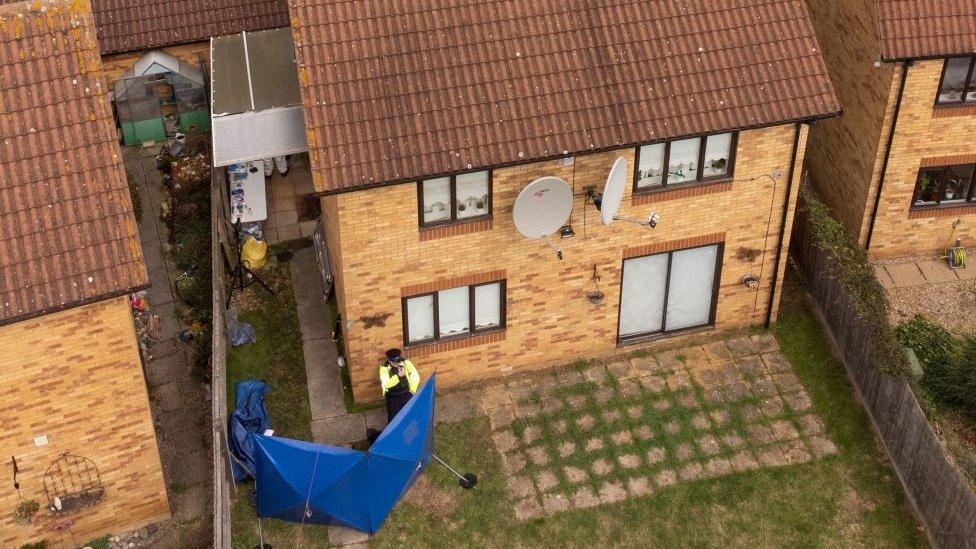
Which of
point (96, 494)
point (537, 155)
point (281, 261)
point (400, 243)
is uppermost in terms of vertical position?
point (537, 155)

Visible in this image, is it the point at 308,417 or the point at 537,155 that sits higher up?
the point at 537,155

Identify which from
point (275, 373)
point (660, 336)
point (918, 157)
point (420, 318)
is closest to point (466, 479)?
point (420, 318)

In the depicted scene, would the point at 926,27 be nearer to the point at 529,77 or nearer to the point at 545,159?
the point at 529,77

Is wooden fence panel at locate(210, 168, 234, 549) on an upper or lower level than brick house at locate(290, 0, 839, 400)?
lower

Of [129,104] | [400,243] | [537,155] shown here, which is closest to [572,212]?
[537,155]

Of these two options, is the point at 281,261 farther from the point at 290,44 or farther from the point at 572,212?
the point at 572,212

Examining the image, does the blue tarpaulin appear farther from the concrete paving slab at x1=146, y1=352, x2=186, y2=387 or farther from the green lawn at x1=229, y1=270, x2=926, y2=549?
the concrete paving slab at x1=146, y1=352, x2=186, y2=387

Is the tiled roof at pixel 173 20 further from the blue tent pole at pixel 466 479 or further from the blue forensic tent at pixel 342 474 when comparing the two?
the blue tent pole at pixel 466 479

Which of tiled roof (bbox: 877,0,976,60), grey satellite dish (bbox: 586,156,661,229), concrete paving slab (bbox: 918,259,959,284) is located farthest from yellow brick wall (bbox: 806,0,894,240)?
grey satellite dish (bbox: 586,156,661,229)
